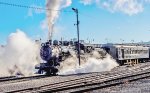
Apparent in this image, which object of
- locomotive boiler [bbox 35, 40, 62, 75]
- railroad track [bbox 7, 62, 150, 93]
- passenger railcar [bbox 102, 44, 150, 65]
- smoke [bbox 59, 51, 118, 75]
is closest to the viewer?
railroad track [bbox 7, 62, 150, 93]

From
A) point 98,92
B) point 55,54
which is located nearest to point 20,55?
point 55,54

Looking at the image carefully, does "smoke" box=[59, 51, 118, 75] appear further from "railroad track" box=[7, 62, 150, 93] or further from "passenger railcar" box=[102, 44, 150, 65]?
"railroad track" box=[7, 62, 150, 93]

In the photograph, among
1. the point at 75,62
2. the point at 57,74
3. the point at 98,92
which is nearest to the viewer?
the point at 98,92

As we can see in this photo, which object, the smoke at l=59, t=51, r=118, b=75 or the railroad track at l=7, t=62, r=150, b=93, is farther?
the smoke at l=59, t=51, r=118, b=75

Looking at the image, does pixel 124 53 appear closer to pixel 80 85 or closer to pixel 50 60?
pixel 50 60

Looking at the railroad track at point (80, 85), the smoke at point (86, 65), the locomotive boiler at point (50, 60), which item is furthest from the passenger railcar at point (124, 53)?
the railroad track at point (80, 85)

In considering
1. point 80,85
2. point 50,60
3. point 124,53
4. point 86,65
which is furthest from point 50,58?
point 124,53

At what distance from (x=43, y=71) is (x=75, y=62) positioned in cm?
642

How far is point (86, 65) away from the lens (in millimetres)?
36406

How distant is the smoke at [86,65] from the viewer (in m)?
32.5

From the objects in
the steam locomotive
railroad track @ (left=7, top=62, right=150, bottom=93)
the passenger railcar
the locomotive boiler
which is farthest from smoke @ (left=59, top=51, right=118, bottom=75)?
railroad track @ (left=7, top=62, right=150, bottom=93)

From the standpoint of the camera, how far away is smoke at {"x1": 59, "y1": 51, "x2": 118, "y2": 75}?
32.5m

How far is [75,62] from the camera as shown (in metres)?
36.5

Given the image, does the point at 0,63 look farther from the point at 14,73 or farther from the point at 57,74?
the point at 57,74
